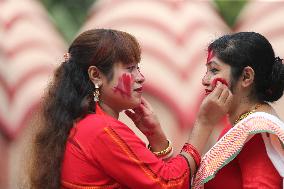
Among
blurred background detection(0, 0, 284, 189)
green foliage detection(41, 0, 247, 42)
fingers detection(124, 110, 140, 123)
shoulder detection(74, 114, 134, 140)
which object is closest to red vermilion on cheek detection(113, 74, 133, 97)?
shoulder detection(74, 114, 134, 140)

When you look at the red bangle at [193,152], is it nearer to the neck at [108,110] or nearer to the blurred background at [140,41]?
the neck at [108,110]

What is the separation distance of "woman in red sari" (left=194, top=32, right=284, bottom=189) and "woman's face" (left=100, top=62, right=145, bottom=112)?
231mm

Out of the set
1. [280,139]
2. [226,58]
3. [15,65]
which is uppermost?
[226,58]

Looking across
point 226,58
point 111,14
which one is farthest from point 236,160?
point 111,14

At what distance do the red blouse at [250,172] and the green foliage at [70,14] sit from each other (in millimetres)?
1289

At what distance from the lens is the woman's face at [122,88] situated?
192 cm

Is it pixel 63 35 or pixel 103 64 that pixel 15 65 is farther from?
pixel 103 64

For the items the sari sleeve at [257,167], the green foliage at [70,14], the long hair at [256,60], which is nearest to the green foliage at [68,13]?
the green foliage at [70,14]

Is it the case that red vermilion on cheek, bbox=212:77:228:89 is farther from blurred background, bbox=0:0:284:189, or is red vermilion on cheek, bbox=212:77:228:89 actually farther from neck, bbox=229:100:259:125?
blurred background, bbox=0:0:284:189

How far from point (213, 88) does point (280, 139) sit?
277 millimetres

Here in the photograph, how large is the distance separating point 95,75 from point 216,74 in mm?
396

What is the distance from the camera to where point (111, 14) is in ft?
10.1

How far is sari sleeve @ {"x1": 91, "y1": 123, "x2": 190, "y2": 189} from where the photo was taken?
5.82 feet

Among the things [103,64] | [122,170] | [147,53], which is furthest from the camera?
[147,53]
